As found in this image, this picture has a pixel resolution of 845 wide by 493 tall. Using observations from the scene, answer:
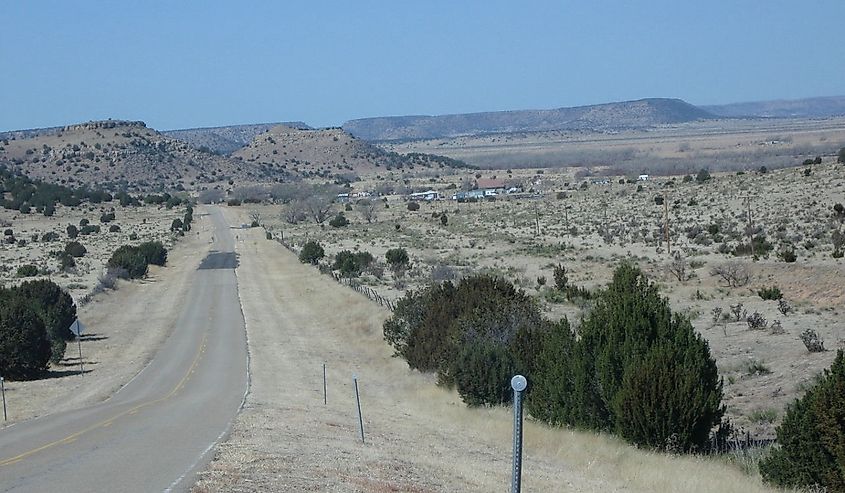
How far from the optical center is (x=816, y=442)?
15.3m

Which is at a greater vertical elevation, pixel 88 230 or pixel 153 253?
pixel 153 253

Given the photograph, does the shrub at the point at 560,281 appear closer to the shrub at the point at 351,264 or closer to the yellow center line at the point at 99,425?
the shrub at the point at 351,264

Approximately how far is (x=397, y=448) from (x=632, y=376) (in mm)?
4456

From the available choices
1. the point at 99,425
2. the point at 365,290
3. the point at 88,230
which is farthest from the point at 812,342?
the point at 88,230

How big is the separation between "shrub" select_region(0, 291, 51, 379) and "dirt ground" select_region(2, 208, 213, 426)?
597mm

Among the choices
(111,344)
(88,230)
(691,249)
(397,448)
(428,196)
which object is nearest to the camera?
(397,448)

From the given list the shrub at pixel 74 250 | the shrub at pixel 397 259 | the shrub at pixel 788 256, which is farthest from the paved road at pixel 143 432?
the shrub at pixel 74 250

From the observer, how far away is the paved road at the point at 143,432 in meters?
13.0

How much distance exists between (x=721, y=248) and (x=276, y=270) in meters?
28.7

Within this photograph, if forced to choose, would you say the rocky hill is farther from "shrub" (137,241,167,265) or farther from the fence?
the fence

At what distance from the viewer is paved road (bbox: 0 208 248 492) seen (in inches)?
512

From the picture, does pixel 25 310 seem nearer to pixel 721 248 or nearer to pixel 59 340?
pixel 59 340

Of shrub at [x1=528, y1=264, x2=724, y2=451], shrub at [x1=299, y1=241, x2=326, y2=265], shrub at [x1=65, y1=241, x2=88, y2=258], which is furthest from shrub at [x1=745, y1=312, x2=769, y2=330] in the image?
shrub at [x1=65, y1=241, x2=88, y2=258]

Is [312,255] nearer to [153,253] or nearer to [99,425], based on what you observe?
[153,253]
